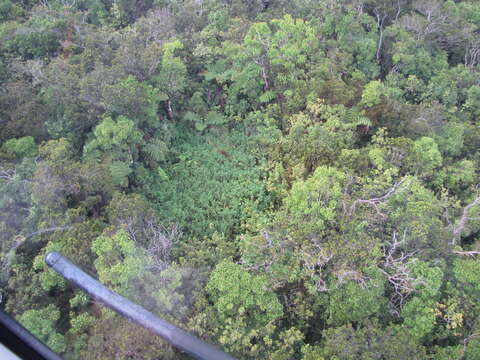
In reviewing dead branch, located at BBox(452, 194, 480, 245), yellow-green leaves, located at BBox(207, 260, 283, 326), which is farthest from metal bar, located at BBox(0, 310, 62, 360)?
dead branch, located at BBox(452, 194, 480, 245)

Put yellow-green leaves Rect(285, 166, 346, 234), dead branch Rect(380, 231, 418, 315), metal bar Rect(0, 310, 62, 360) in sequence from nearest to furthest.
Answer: metal bar Rect(0, 310, 62, 360)
dead branch Rect(380, 231, 418, 315)
yellow-green leaves Rect(285, 166, 346, 234)

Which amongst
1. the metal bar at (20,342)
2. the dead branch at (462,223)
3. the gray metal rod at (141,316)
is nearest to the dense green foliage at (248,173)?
the dead branch at (462,223)

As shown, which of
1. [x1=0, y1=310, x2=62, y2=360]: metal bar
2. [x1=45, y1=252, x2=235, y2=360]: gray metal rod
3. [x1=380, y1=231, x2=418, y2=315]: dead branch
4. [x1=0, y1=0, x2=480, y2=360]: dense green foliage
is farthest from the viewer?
[x1=380, y1=231, x2=418, y2=315]: dead branch

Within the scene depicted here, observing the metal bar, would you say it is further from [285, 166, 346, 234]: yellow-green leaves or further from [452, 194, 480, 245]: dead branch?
[452, 194, 480, 245]: dead branch

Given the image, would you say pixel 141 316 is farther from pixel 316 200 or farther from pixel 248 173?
pixel 248 173

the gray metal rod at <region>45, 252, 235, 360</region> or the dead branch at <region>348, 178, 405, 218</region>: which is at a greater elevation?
the gray metal rod at <region>45, 252, 235, 360</region>

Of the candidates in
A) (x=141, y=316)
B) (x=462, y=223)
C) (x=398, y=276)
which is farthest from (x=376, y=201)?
(x=141, y=316)

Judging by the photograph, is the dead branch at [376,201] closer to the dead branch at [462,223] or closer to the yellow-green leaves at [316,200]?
the yellow-green leaves at [316,200]
